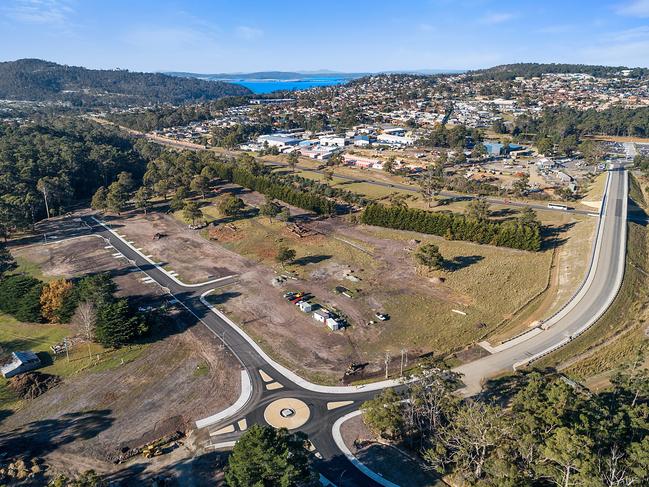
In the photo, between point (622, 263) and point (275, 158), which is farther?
point (275, 158)

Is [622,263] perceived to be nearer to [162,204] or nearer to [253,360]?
[253,360]

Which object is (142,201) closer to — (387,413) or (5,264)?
(5,264)

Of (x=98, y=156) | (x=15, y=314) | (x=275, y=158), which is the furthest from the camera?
(x=275, y=158)

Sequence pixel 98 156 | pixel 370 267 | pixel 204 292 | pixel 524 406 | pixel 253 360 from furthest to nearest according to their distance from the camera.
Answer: pixel 98 156, pixel 370 267, pixel 204 292, pixel 253 360, pixel 524 406

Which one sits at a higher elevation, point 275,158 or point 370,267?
point 275,158

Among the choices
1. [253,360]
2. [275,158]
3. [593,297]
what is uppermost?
[275,158]

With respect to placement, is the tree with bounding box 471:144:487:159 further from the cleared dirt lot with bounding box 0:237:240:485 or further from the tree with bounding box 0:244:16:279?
the tree with bounding box 0:244:16:279

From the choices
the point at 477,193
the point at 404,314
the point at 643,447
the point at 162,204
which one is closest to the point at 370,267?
the point at 404,314

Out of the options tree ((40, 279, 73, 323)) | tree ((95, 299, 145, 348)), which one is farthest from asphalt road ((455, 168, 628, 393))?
tree ((40, 279, 73, 323))
